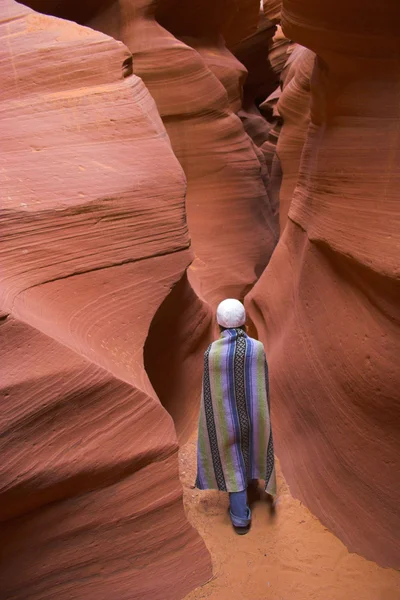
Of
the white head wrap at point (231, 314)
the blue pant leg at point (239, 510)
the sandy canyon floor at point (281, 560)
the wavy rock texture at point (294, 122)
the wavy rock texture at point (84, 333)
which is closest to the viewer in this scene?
the wavy rock texture at point (84, 333)

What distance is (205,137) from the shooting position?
20.8 feet

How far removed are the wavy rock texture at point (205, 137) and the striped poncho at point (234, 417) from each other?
8.61ft

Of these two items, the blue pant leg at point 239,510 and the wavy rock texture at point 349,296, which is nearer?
the wavy rock texture at point 349,296

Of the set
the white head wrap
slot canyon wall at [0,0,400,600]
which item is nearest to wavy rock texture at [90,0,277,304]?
slot canyon wall at [0,0,400,600]

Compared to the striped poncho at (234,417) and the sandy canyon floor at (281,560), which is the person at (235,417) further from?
the sandy canyon floor at (281,560)

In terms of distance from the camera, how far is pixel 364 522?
3.08m

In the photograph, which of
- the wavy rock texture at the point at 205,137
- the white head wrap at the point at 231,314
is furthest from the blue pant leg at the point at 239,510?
the wavy rock texture at the point at 205,137

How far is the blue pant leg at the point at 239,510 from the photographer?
3213mm

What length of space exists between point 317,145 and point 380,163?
950 mm

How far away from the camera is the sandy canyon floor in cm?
289

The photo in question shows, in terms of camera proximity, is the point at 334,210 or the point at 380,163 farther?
the point at 334,210

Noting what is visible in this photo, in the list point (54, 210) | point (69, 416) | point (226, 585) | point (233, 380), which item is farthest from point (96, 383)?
A: point (226, 585)

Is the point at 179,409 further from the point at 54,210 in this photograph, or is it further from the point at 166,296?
the point at 54,210

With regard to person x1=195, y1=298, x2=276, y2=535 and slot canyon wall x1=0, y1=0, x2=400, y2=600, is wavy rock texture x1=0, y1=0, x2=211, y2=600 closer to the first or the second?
slot canyon wall x1=0, y1=0, x2=400, y2=600
